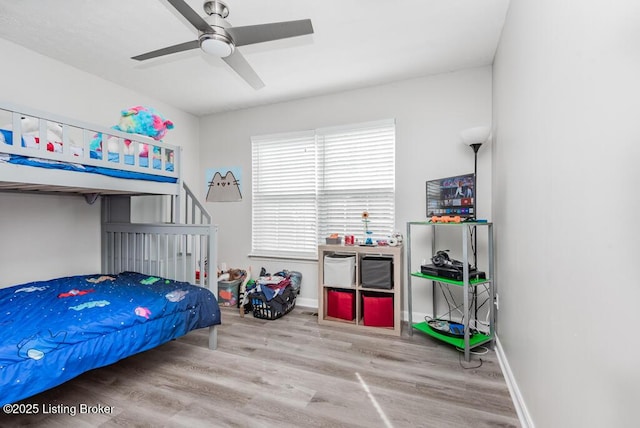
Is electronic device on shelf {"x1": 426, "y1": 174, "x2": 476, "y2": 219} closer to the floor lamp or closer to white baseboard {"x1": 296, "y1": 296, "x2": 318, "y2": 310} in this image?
the floor lamp

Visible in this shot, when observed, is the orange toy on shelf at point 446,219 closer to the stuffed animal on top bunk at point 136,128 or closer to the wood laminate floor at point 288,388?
the wood laminate floor at point 288,388

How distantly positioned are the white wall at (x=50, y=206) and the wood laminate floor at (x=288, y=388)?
1.30 meters

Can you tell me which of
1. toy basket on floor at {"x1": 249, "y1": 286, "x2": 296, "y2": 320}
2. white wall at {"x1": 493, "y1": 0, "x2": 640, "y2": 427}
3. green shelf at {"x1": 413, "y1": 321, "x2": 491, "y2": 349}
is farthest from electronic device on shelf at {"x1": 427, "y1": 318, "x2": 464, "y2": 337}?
toy basket on floor at {"x1": 249, "y1": 286, "x2": 296, "y2": 320}

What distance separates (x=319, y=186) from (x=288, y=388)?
2133 millimetres

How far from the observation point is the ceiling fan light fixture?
67.1 inches

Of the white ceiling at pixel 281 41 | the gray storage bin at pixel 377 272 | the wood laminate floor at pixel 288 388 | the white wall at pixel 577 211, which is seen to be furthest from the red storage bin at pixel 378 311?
the white ceiling at pixel 281 41

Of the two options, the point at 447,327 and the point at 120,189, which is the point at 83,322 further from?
the point at 447,327

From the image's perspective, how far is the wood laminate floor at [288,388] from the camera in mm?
1572

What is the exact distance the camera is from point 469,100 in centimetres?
279

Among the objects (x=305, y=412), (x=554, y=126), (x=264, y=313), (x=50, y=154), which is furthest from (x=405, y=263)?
(x=50, y=154)

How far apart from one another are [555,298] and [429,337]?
166cm

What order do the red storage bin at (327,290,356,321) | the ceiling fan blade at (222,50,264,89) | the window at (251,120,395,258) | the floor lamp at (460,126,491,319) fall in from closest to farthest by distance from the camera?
the ceiling fan blade at (222,50,264,89) < the floor lamp at (460,126,491,319) < the red storage bin at (327,290,356,321) < the window at (251,120,395,258)

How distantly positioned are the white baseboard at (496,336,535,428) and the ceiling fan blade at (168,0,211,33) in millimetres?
2602

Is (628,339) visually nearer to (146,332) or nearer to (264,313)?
(146,332)
